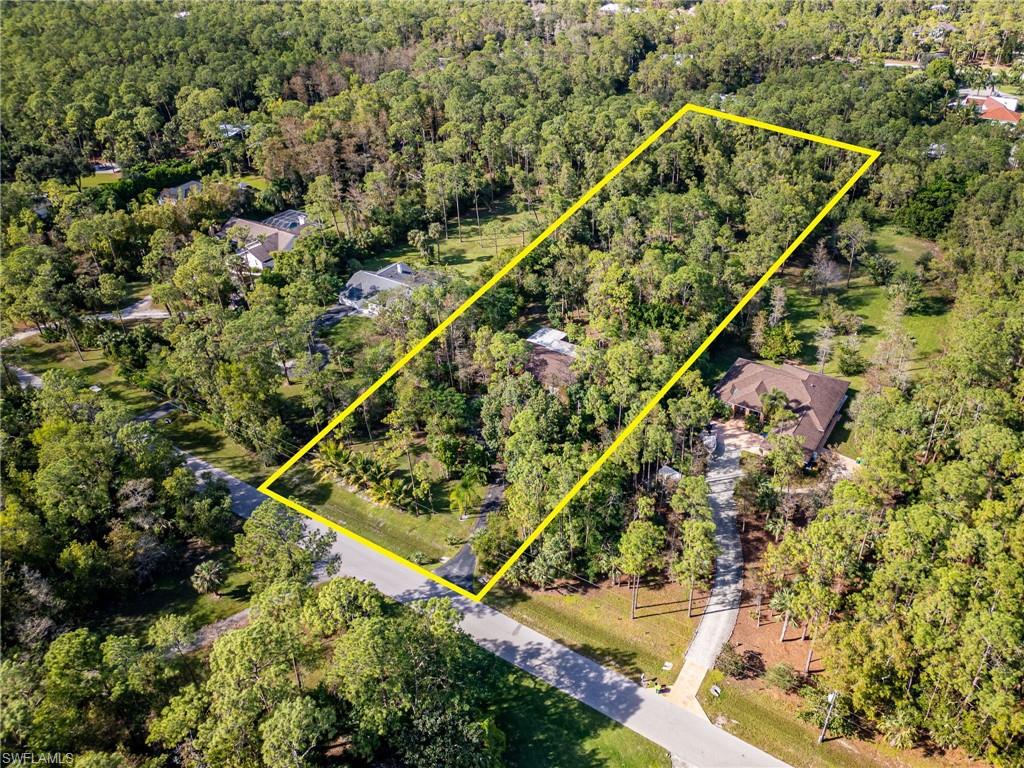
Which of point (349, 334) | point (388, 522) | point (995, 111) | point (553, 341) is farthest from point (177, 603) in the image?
point (995, 111)

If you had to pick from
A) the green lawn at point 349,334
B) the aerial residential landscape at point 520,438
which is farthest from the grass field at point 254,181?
the green lawn at point 349,334

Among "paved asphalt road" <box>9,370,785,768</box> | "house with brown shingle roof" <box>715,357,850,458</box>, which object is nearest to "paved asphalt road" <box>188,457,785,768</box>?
"paved asphalt road" <box>9,370,785,768</box>

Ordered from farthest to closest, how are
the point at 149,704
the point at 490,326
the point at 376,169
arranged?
the point at 376,169 < the point at 490,326 < the point at 149,704

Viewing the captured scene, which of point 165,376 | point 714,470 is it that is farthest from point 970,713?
point 165,376

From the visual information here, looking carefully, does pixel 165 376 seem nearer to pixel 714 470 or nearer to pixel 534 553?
pixel 534 553

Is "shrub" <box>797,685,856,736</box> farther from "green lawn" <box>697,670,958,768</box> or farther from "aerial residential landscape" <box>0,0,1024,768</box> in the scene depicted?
"green lawn" <box>697,670,958,768</box>

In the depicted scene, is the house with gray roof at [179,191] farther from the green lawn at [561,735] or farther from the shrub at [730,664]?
the shrub at [730,664]
